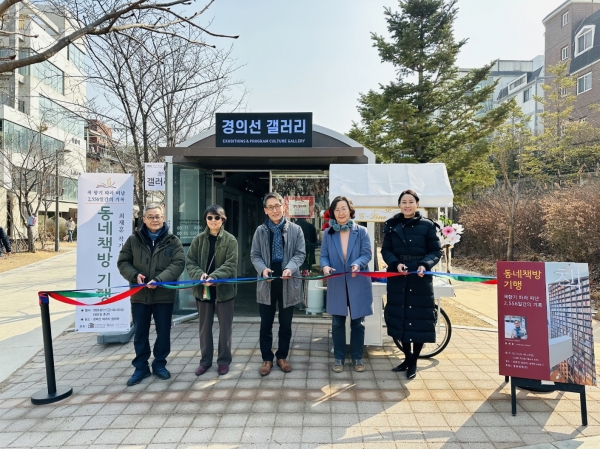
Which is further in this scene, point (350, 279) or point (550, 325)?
point (350, 279)

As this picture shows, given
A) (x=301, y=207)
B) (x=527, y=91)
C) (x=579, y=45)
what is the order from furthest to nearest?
(x=527, y=91) < (x=579, y=45) < (x=301, y=207)

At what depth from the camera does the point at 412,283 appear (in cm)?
396

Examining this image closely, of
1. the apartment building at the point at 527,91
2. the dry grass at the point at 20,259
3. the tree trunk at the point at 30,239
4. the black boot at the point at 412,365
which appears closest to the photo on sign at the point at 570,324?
the black boot at the point at 412,365

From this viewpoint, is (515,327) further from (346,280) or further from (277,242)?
(277,242)

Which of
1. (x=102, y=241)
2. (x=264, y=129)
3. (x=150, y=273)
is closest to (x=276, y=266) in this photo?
(x=150, y=273)

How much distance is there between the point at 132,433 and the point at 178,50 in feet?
25.9

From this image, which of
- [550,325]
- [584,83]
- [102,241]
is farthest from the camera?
[584,83]

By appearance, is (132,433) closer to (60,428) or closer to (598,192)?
(60,428)

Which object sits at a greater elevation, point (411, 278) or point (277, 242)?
point (277, 242)

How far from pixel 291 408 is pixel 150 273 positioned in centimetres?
197

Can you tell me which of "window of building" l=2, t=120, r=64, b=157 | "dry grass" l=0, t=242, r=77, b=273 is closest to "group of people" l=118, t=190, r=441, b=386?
"dry grass" l=0, t=242, r=77, b=273

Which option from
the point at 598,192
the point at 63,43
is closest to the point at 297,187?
the point at 63,43

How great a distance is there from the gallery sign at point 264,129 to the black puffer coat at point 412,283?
2334 mm

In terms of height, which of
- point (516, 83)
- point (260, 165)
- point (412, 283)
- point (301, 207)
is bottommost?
point (412, 283)
